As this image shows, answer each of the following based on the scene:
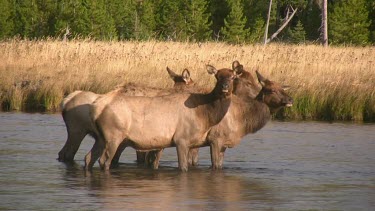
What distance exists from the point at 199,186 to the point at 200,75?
14621 millimetres

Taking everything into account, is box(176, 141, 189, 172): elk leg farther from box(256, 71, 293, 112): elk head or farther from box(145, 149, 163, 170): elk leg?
box(256, 71, 293, 112): elk head

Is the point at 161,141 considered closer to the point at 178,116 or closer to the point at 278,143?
the point at 178,116

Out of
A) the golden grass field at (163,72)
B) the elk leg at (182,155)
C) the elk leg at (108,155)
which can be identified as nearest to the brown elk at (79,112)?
the elk leg at (108,155)

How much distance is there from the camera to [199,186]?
16.5 metres

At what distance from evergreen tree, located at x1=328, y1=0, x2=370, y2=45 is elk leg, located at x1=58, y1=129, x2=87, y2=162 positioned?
42594 millimetres

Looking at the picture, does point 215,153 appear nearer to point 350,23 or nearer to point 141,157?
point 141,157

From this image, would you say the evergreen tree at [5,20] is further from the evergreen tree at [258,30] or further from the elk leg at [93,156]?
the elk leg at [93,156]

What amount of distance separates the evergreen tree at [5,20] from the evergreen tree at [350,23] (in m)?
17.9

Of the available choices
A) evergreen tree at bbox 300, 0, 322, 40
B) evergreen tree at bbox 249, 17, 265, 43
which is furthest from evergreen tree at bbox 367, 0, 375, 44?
evergreen tree at bbox 249, 17, 265, 43

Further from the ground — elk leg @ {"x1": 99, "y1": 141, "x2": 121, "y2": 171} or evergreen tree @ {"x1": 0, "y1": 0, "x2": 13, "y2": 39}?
evergreen tree @ {"x1": 0, "y1": 0, "x2": 13, "y2": 39}

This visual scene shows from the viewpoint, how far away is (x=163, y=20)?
219 ft

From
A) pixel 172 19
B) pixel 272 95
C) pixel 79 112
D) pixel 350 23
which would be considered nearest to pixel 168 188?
pixel 79 112

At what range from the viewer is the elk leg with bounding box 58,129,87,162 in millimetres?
18938

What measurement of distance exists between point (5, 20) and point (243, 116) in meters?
40.1
